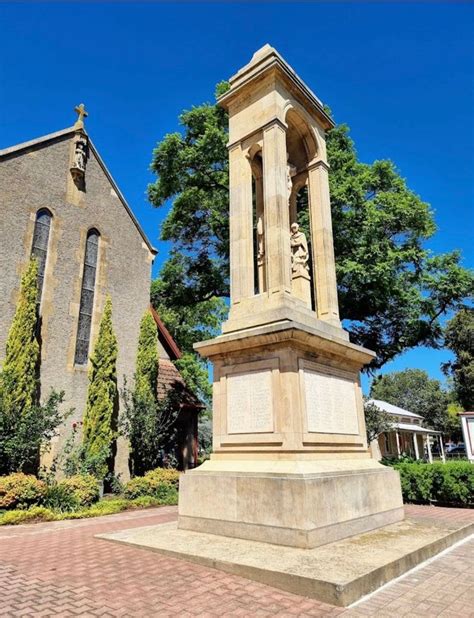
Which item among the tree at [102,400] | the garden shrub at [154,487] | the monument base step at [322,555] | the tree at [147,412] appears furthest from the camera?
the tree at [147,412]

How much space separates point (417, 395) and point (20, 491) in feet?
211

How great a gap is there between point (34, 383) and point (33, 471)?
2609 millimetres

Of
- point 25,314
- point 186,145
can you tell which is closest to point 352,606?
point 25,314

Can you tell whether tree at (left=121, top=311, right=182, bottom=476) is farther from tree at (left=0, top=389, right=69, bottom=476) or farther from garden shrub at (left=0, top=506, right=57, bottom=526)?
garden shrub at (left=0, top=506, right=57, bottom=526)

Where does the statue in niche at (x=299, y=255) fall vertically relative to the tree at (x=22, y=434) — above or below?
above

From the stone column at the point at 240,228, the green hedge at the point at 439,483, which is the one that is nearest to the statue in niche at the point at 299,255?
the stone column at the point at 240,228

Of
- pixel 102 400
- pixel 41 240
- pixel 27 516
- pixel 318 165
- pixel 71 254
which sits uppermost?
pixel 41 240

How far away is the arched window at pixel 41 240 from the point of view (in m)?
15.5

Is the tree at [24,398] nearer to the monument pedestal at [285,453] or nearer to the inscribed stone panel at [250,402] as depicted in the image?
the monument pedestal at [285,453]

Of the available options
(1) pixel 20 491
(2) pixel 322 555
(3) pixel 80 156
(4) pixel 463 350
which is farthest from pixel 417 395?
(2) pixel 322 555

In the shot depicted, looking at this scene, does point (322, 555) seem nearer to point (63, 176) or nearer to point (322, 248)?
point (322, 248)

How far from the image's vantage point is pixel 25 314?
1373 cm

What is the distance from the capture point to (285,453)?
560cm

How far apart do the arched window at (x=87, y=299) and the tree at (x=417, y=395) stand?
163 feet
